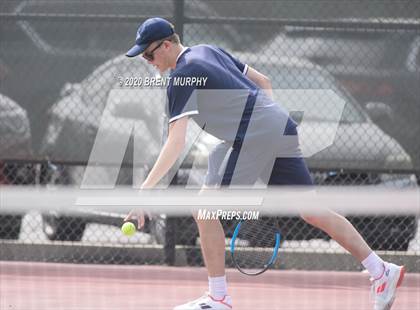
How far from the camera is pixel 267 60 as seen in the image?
9219mm

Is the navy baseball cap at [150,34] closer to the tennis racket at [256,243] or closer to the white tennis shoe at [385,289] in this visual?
the tennis racket at [256,243]

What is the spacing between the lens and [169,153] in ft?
19.2


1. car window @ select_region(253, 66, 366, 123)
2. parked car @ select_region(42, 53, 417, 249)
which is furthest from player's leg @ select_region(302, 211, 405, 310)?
car window @ select_region(253, 66, 366, 123)

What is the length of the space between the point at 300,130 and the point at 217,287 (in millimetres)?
3077

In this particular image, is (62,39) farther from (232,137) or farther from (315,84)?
(232,137)

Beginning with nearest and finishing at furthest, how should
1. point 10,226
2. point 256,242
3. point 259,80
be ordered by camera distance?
point 259,80 → point 256,242 → point 10,226

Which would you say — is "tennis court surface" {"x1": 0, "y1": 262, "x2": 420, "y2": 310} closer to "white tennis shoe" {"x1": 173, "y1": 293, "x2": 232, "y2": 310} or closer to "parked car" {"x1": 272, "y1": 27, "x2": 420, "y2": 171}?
"white tennis shoe" {"x1": 173, "y1": 293, "x2": 232, "y2": 310}

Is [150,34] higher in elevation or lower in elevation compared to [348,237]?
higher

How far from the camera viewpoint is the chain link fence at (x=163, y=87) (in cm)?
905

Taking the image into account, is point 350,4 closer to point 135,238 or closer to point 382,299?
Answer: point 135,238

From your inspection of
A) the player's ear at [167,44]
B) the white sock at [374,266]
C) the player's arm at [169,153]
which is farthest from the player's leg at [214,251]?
the white sock at [374,266]

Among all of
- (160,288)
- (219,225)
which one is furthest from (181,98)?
(160,288)

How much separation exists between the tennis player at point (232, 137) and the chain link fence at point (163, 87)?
2.80m

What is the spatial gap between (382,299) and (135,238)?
13.0 feet
